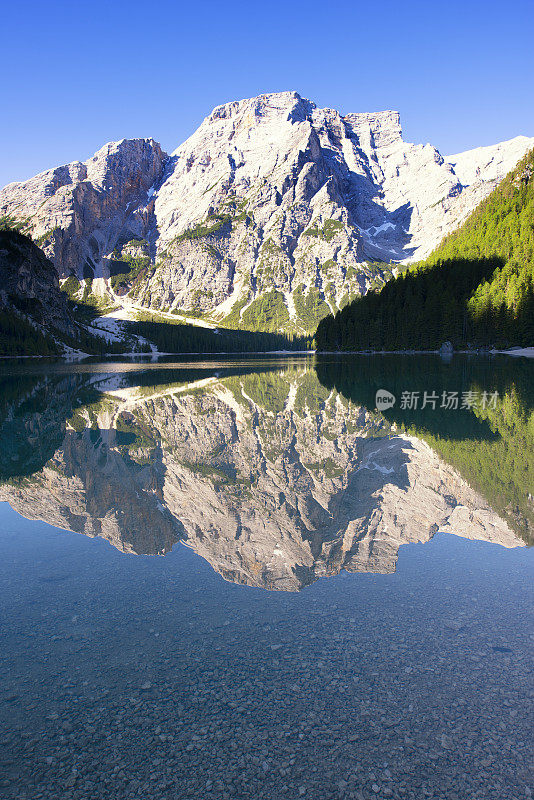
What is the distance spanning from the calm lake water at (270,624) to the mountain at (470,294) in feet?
346

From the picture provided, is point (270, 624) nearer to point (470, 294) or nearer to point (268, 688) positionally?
point (268, 688)

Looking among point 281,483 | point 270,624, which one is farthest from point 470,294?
point 270,624

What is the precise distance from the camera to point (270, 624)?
23.1ft

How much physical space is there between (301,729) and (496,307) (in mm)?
120611

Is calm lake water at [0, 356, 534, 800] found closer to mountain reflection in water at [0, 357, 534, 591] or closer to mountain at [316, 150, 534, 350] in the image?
mountain reflection in water at [0, 357, 534, 591]

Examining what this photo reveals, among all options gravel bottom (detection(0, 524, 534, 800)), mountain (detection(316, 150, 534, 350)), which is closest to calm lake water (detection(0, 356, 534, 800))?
gravel bottom (detection(0, 524, 534, 800))

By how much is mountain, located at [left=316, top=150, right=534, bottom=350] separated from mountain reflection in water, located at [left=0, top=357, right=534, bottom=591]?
95044 millimetres

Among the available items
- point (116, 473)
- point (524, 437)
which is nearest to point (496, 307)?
point (524, 437)

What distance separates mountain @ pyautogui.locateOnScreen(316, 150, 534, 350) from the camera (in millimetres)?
107562

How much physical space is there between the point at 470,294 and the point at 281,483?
124389 millimetres

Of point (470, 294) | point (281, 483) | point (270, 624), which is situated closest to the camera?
point (270, 624)

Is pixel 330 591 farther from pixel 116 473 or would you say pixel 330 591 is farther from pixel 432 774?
pixel 116 473

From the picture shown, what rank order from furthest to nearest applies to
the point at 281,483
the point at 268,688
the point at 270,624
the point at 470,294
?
the point at 470,294, the point at 281,483, the point at 270,624, the point at 268,688

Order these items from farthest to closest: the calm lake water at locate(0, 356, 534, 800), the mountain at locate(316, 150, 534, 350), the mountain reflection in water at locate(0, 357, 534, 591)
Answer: the mountain at locate(316, 150, 534, 350), the mountain reflection in water at locate(0, 357, 534, 591), the calm lake water at locate(0, 356, 534, 800)
